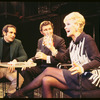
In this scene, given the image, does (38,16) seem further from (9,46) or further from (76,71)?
(76,71)

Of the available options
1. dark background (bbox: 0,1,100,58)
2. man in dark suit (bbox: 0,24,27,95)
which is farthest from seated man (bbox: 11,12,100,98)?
dark background (bbox: 0,1,100,58)

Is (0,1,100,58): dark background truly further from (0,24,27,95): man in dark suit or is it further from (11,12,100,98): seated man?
(11,12,100,98): seated man

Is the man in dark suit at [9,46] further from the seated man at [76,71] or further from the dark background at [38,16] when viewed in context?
the dark background at [38,16]

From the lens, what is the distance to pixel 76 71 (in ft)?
5.11

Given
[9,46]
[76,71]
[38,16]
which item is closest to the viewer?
[76,71]

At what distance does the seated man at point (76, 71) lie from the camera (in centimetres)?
164

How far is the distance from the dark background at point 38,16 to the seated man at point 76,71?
2083 mm

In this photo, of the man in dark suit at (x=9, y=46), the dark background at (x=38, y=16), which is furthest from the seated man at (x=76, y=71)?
the dark background at (x=38, y=16)

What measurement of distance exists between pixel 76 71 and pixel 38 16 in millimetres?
4357

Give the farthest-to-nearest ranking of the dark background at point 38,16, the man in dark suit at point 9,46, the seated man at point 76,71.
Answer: the dark background at point 38,16, the man in dark suit at point 9,46, the seated man at point 76,71

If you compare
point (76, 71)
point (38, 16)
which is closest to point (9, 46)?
point (76, 71)

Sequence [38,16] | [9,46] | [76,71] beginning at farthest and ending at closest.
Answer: [38,16]
[9,46]
[76,71]

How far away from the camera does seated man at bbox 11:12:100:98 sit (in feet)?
5.40

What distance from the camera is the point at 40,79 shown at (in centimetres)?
184
